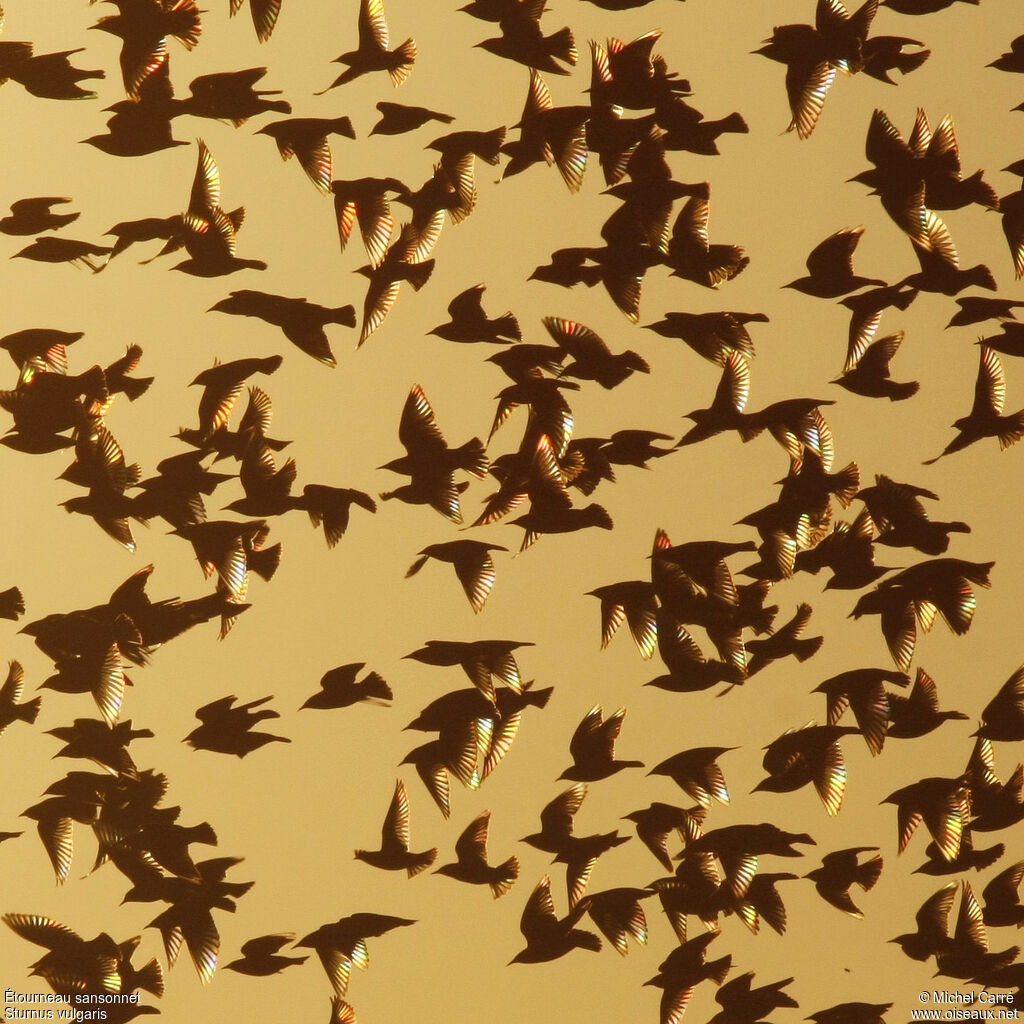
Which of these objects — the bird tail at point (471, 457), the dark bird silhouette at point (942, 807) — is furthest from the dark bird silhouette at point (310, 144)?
the dark bird silhouette at point (942, 807)

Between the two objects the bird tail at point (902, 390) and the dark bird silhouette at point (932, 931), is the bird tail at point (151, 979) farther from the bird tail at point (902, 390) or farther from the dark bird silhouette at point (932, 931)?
the bird tail at point (902, 390)

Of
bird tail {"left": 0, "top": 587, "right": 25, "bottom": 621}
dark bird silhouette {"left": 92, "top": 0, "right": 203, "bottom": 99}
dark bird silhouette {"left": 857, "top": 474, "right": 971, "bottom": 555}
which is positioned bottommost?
dark bird silhouette {"left": 857, "top": 474, "right": 971, "bottom": 555}

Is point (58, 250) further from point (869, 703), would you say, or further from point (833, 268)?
point (869, 703)

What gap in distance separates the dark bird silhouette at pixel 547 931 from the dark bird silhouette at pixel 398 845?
196mm

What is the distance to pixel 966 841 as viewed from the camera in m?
1.86

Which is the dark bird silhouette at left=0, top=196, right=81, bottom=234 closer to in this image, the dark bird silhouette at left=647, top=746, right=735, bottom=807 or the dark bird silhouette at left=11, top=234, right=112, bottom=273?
the dark bird silhouette at left=11, top=234, right=112, bottom=273

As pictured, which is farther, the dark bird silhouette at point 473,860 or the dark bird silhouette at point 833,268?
the dark bird silhouette at point 473,860

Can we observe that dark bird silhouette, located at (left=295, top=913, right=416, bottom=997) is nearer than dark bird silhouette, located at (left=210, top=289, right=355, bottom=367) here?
No

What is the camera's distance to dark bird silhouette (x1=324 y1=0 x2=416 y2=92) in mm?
1741

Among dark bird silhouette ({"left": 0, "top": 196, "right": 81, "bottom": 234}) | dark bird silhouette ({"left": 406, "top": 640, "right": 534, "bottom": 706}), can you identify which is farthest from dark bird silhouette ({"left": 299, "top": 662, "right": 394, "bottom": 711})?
dark bird silhouette ({"left": 0, "top": 196, "right": 81, "bottom": 234})

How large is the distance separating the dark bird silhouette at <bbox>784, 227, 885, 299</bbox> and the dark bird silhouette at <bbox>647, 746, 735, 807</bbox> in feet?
2.53

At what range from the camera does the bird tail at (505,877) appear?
1.94 metres

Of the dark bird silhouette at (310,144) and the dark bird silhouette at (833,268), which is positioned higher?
the dark bird silhouette at (310,144)

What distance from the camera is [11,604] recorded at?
1886mm
